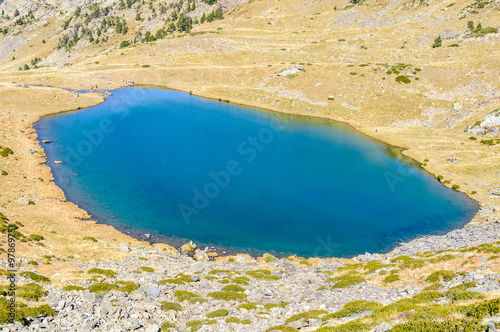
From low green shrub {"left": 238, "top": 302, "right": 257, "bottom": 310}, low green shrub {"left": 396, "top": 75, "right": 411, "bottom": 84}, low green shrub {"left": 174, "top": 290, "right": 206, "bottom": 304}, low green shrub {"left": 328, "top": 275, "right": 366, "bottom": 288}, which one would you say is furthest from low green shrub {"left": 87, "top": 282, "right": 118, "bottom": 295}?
low green shrub {"left": 396, "top": 75, "right": 411, "bottom": 84}

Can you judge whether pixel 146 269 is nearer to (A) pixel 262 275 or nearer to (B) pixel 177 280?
(B) pixel 177 280

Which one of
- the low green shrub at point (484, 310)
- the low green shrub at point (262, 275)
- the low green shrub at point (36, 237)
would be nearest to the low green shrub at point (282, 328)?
the low green shrub at point (484, 310)

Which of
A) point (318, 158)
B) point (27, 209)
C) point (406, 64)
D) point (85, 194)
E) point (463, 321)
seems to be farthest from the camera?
point (406, 64)

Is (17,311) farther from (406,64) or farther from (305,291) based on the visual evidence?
(406,64)

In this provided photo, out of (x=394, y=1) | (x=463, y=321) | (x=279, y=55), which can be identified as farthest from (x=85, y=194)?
(x=394, y=1)

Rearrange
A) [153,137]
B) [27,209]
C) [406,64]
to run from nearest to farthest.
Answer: [27,209], [153,137], [406,64]
